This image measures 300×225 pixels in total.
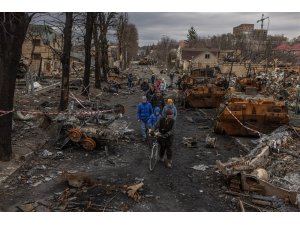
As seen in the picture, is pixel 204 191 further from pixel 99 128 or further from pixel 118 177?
pixel 99 128

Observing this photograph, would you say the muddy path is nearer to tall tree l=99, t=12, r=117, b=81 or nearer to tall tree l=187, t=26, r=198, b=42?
tall tree l=99, t=12, r=117, b=81

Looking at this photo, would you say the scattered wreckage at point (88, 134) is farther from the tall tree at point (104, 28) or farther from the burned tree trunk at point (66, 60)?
the tall tree at point (104, 28)

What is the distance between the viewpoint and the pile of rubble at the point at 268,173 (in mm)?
7727

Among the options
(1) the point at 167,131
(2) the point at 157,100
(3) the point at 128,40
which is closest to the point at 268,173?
(1) the point at 167,131

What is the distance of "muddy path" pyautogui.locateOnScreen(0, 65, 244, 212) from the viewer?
24.5 feet

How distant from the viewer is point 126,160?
416 inches

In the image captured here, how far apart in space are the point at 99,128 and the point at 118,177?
2575 millimetres

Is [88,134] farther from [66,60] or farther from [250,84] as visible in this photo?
[250,84]

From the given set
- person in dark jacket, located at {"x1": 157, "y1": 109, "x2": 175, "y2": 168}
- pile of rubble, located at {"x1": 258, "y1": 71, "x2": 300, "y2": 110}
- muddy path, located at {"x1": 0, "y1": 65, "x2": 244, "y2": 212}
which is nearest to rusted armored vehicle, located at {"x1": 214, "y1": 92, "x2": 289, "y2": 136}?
muddy path, located at {"x1": 0, "y1": 65, "x2": 244, "y2": 212}

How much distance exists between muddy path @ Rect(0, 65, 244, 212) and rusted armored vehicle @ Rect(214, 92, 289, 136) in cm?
70

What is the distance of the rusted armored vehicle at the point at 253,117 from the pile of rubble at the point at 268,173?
2.40m

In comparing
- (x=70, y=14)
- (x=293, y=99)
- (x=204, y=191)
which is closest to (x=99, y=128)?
(x=204, y=191)

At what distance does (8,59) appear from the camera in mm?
9047

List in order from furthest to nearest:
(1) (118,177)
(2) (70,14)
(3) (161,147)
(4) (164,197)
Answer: (2) (70,14) → (3) (161,147) → (1) (118,177) → (4) (164,197)
